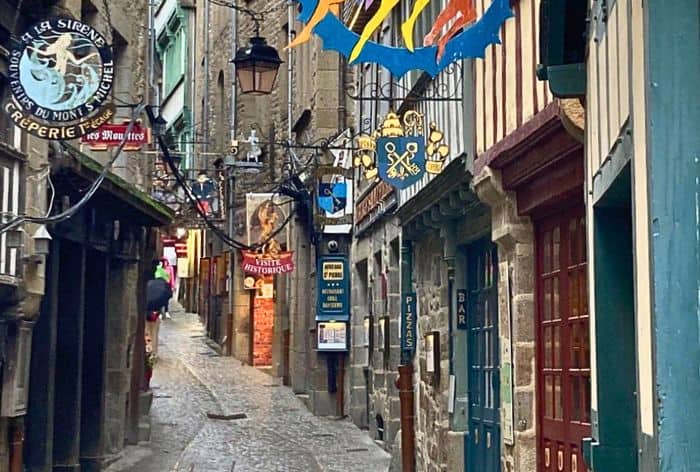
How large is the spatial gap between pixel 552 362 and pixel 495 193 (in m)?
1.19

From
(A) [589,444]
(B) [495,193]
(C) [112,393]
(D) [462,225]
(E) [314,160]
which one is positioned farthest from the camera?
(E) [314,160]

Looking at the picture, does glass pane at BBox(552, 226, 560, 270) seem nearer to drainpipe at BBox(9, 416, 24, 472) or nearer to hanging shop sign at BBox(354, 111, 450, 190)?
hanging shop sign at BBox(354, 111, 450, 190)

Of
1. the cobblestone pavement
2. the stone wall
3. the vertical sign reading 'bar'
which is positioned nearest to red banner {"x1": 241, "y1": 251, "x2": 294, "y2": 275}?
the stone wall

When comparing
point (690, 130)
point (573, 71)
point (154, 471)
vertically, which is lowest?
point (154, 471)

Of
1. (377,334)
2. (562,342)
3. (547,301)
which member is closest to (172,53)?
(377,334)

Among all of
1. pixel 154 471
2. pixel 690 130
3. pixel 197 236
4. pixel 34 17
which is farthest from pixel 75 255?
pixel 197 236

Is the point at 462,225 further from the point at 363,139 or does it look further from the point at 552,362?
the point at 552,362

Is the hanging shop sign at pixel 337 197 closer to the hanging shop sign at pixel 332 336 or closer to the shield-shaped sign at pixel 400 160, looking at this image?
the hanging shop sign at pixel 332 336

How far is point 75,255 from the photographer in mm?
12438

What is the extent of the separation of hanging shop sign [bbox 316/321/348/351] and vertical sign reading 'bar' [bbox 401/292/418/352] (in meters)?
5.49

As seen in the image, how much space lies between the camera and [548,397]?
7059 millimetres

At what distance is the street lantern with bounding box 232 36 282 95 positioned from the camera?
12.5 m

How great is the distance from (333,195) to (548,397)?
10.3 m

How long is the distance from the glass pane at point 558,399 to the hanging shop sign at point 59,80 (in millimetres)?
3540
